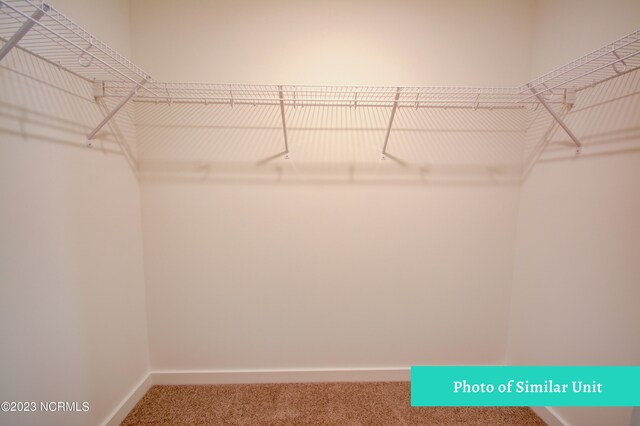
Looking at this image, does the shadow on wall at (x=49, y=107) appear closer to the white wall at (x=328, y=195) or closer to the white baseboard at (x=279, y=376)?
the white wall at (x=328, y=195)

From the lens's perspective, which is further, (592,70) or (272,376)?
(272,376)

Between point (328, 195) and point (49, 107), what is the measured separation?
136 centimetres

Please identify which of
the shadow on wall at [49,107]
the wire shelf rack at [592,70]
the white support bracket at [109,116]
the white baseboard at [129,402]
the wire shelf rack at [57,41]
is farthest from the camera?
the white baseboard at [129,402]

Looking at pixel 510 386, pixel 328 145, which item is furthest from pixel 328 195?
pixel 510 386

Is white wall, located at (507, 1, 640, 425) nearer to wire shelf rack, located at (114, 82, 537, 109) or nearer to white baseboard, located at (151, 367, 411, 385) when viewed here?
wire shelf rack, located at (114, 82, 537, 109)

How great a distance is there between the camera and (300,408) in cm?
152

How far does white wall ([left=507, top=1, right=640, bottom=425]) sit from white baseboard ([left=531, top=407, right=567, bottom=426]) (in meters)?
0.05

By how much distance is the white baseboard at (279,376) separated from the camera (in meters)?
1.68

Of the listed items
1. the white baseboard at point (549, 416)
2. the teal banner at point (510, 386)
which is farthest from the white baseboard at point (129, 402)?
the white baseboard at point (549, 416)

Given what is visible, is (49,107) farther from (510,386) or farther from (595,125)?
(510,386)

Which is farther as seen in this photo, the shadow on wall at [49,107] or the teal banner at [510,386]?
the teal banner at [510,386]

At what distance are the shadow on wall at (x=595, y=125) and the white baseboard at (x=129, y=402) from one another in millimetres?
2823

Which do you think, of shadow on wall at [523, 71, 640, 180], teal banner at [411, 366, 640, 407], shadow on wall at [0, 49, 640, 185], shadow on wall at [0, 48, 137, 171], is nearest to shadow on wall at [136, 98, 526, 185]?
shadow on wall at [0, 49, 640, 185]

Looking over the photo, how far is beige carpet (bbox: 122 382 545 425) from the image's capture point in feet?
4.73
